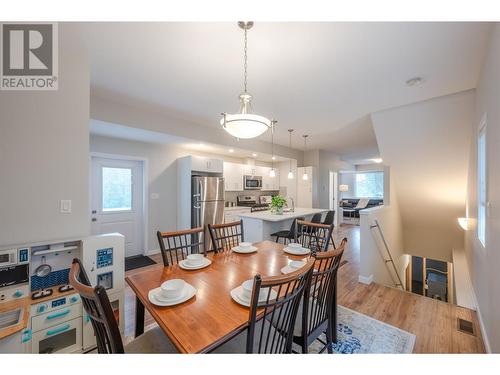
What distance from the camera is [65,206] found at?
192cm

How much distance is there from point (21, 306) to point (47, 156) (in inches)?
45.8

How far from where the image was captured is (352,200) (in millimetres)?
10789

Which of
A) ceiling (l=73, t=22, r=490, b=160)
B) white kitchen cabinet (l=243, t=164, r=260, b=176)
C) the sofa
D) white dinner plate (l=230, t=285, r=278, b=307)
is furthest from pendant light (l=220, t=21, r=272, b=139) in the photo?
the sofa

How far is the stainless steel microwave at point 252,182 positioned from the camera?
19.6 ft

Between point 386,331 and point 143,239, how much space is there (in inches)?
169

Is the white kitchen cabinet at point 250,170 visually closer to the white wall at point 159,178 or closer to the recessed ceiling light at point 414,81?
the white wall at point 159,178

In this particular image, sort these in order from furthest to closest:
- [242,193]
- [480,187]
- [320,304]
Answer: [242,193]
[480,187]
[320,304]

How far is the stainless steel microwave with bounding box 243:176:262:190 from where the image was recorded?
236 inches

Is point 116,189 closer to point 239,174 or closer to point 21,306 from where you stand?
point 239,174

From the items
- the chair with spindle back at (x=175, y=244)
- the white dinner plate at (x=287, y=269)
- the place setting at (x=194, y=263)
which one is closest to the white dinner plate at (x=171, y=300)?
the place setting at (x=194, y=263)

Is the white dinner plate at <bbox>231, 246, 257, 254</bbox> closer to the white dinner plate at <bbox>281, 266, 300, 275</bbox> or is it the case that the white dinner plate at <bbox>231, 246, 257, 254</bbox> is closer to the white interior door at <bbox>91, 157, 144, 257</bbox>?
the white dinner plate at <bbox>281, 266, 300, 275</bbox>

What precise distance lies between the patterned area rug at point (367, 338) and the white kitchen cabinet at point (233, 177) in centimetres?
389

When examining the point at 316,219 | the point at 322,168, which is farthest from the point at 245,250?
the point at 322,168
